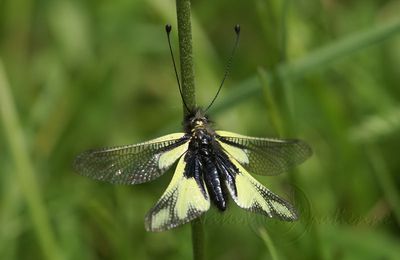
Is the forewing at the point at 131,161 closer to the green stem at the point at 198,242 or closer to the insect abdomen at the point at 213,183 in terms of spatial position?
the insect abdomen at the point at 213,183

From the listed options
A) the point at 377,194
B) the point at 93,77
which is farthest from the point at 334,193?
the point at 93,77

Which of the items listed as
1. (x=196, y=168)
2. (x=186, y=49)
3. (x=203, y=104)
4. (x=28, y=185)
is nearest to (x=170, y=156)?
(x=196, y=168)

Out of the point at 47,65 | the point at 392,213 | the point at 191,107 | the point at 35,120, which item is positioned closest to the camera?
the point at 191,107

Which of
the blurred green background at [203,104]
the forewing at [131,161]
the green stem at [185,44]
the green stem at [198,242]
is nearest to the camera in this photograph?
the green stem at [185,44]

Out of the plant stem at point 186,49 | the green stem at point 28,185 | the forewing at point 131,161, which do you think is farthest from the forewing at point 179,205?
the green stem at point 28,185

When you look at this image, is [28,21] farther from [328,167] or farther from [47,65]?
[328,167]

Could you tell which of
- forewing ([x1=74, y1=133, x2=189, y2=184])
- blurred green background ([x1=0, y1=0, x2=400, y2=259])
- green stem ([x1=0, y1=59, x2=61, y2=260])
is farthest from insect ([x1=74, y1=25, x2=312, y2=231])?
green stem ([x1=0, y1=59, x2=61, y2=260])
